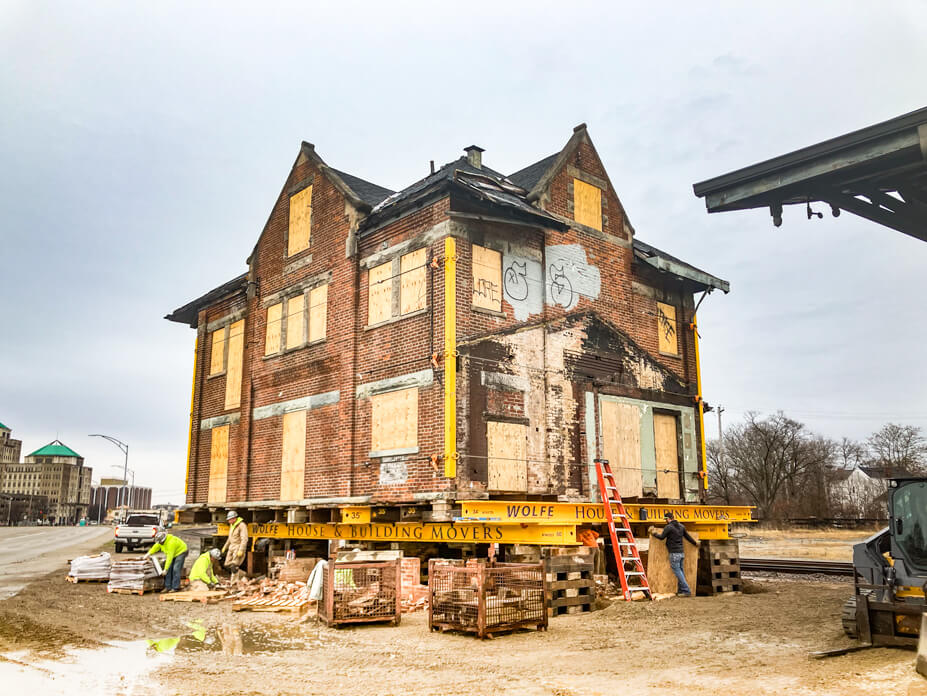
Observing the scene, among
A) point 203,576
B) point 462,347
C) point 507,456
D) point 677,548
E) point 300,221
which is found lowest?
point 203,576

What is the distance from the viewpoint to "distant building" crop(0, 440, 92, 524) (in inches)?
6479

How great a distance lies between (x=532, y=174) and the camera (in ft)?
61.9

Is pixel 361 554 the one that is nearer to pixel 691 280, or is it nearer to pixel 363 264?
pixel 363 264

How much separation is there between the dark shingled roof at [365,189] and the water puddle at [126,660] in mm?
10199

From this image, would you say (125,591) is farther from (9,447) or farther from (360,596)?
(9,447)

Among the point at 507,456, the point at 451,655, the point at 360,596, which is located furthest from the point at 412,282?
the point at 451,655

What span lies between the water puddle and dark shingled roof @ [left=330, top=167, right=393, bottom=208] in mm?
10199

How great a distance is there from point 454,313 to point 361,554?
4.67 metres

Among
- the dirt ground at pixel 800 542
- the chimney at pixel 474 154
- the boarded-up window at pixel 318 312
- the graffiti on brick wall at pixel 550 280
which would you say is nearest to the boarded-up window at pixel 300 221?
the boarded-up window at pixel 318 312

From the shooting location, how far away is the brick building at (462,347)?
1520cm

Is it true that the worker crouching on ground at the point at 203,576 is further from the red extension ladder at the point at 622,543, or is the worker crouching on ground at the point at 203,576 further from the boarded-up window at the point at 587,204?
the boarded-up window at the point at 587,204

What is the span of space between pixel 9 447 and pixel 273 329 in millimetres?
180115

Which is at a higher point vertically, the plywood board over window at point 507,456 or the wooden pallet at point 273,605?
the plywood board over window at point 507,456

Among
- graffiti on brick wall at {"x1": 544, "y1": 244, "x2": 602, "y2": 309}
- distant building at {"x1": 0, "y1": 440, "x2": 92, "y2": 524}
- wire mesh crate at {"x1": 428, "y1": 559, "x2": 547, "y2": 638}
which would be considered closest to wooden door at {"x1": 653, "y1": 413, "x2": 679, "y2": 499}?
graffiti on brick wall at {"x1": 544, "y1": 244, "x2": 602, "y2": 309}
